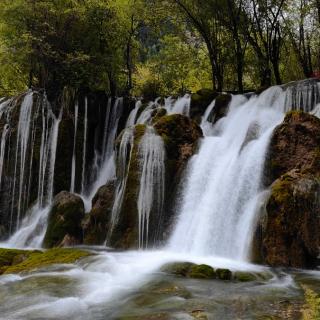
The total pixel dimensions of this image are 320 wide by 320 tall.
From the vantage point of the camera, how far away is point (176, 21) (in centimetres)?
3138

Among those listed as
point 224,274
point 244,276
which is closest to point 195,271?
point 224,274

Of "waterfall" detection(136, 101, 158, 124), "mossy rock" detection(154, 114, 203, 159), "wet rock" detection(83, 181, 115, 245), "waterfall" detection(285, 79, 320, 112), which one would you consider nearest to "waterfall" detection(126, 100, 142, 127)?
"waterfall" detection(136, 101, 158, 124)

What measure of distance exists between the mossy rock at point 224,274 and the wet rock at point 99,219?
23.5 ft

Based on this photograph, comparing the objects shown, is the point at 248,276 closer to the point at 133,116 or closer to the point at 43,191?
the point at 43,191

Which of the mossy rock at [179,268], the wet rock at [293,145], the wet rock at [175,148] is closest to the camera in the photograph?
the mossy rock at [179,268]

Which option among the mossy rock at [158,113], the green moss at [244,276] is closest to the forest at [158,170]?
the green moss at [244,276]

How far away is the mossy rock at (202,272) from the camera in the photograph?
12023mm

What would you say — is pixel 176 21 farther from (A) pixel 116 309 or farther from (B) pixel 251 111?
(A) pixel 116 309

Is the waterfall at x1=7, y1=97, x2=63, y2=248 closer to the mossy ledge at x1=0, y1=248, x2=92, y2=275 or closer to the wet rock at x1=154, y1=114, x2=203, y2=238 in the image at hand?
the mossy ledge at x1=0, y1=248, x2=92, y2=275

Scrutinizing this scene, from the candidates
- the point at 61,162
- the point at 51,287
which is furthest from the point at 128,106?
the point at 51,287

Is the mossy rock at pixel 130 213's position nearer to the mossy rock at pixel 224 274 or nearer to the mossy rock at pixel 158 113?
the mossy rock at pixel 224 274

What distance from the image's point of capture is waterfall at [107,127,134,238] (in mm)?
18031

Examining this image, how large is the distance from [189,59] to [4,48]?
478 inches

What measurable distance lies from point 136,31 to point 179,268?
2348 centimetres
